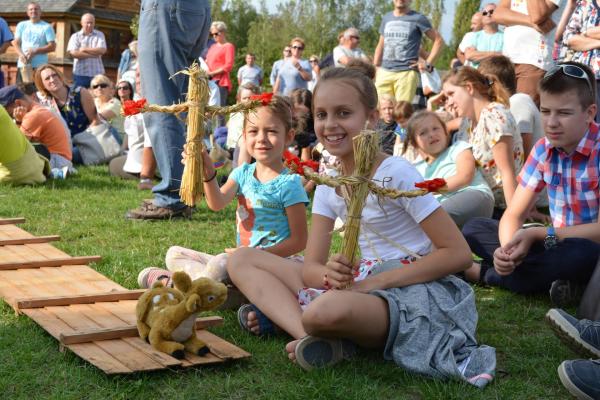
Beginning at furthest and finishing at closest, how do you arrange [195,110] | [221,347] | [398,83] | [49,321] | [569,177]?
[398,83], [569,177], [195,110], [49,321], [221,347]

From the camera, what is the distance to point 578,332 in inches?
117

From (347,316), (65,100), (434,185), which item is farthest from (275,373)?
(65,100)

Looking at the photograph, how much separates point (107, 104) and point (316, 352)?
8.78 metres

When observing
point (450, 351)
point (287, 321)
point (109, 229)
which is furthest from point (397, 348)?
point (109, 229)

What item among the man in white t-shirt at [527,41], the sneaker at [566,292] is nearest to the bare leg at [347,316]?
the sneaker at [566,292]

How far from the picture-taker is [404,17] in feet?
32.0

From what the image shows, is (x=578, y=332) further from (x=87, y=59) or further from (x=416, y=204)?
(x=87, y=59)

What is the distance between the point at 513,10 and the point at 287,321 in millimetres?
4342

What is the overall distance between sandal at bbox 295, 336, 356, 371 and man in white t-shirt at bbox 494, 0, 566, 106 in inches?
162

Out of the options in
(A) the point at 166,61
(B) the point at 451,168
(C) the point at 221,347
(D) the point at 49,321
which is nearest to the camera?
(C) the point at 221,347

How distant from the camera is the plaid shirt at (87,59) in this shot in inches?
568

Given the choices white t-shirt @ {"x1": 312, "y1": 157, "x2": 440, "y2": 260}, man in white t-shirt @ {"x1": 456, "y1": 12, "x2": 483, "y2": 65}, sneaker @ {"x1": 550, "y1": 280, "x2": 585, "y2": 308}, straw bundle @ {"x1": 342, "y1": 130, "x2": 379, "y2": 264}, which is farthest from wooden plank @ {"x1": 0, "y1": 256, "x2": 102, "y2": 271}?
man in white t-shirt @ {"x1": 456, "y1": 12, "x2": 483, "y2": 65}

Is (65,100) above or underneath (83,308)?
above

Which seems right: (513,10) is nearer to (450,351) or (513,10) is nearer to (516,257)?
(516,257)
